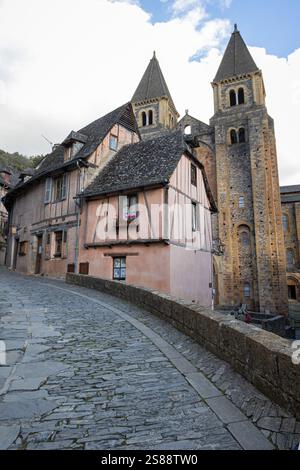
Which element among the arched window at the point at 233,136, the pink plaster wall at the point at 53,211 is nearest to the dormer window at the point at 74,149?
the pink plaster wall at the point at 53,211

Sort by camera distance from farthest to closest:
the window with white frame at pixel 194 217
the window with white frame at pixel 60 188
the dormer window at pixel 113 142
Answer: the dormer window at pixel 113 142 → the window with white frame at pixel 60 188 → the window with white frame at pixel 194 217

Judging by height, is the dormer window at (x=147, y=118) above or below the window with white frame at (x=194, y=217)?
above

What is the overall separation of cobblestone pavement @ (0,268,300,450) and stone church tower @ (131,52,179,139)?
108 ft

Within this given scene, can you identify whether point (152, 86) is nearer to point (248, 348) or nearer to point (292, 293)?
point (292, 293)

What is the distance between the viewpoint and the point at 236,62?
97.7ft

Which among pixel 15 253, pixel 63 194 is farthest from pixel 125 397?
pixel 15 253

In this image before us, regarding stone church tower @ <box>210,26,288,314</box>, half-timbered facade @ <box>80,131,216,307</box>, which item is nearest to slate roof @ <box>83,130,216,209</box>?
half-timbered facade @ <box>80,131,216,307</box>

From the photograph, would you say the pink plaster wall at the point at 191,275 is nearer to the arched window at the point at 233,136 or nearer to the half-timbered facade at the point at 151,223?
the half-timbered facade at the point at 151,223

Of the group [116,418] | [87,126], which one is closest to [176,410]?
[116,418]

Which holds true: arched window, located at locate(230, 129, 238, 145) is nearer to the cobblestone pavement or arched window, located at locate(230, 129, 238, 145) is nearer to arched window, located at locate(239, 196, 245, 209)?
arched window, located at locate(239, 196, 245, 209)

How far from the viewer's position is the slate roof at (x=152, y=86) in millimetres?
35906

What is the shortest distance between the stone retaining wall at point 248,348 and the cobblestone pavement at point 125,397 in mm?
109

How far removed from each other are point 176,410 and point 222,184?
1005 inches

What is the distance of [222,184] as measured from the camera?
26391 millimetres
